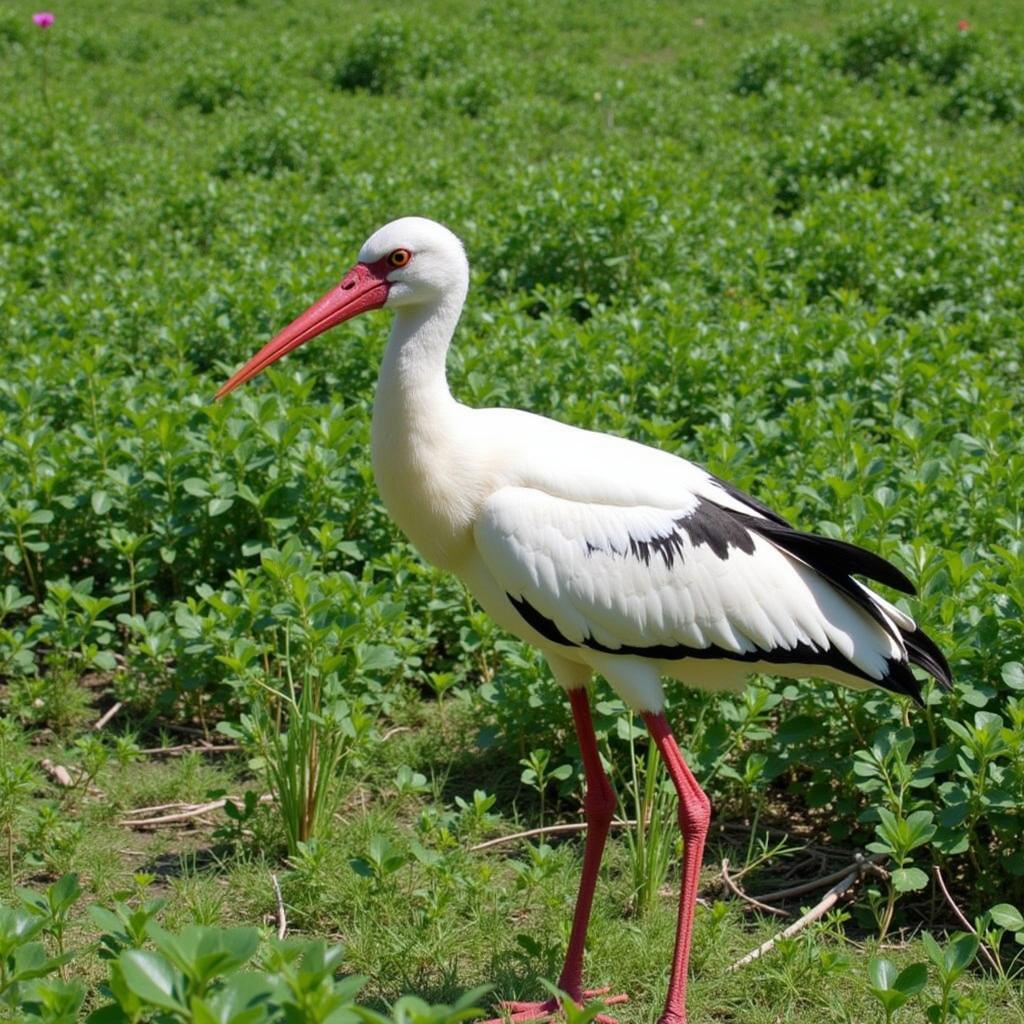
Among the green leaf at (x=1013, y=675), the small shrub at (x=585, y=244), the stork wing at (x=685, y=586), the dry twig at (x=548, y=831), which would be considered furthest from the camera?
the small shrub at (x=585, y=244)

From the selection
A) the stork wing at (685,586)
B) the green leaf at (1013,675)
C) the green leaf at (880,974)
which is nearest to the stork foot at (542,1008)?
the green leaf at (880,974)

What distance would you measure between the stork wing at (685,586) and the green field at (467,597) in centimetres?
38

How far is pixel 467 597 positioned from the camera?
16.0ft

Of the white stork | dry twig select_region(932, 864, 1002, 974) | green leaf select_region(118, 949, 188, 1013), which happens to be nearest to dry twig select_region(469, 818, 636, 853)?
the white stork

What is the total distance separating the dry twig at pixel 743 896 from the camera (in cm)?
391

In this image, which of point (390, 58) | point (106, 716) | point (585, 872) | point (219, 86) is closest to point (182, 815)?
point (106, 716)

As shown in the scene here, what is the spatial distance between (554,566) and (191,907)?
1.26 m

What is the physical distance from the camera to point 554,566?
349 cm

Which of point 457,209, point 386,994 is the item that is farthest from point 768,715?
point 457,209

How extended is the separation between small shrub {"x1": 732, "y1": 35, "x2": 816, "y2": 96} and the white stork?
8849 millimetres

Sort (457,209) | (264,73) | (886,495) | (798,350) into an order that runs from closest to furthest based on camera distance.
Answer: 1. (886,495)
2. (798,350)
3. (457,209)
4. (264,73)

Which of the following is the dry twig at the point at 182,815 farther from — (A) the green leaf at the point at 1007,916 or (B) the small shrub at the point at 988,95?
(B) the small shrub at the point at 988,95

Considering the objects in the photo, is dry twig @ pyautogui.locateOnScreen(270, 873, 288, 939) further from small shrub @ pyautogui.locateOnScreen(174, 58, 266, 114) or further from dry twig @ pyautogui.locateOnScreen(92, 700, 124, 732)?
small shrub @ pyautogui.locateOnScreen(174, 58, 266, 114)

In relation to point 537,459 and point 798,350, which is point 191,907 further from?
point 798,350
